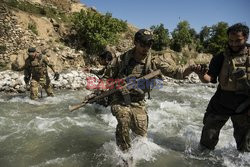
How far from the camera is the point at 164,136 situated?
6.49 meters

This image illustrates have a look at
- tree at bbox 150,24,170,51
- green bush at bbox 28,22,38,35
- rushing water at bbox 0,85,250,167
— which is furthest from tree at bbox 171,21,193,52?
rushing water at bbox 0,85,250,167

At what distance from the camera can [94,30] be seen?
866 inches

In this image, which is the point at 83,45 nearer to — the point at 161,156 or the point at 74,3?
the point at 74,3

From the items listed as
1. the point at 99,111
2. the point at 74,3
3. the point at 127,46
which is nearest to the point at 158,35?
the point at 127,46

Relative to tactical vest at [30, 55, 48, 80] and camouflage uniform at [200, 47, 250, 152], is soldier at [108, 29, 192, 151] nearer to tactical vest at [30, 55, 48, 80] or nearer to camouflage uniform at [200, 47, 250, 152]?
camouflage uniform at [200, 47, 250, 152]

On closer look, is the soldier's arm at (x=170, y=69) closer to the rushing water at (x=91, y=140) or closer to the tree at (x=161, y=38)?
the rushing water at (x=91, y=140)

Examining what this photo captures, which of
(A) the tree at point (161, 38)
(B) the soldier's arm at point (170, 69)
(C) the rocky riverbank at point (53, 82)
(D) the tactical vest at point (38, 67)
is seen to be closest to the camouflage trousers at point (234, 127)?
(B) the soldier's arm at point (170, 69)

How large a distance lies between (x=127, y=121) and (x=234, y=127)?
181cm

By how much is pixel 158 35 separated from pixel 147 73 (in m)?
28.4

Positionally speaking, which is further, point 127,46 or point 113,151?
point 127,46

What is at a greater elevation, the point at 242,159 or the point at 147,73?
the point at 147,73

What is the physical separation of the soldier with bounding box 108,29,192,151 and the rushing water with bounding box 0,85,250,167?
11.8 inches

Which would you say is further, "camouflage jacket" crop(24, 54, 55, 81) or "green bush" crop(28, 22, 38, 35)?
"green bush" crop(28, 22, 38, 35)

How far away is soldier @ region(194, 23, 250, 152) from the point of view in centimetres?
399
